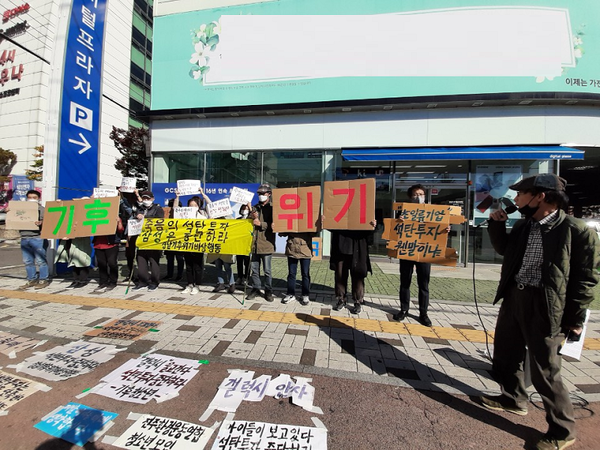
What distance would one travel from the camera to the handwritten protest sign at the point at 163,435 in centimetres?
182

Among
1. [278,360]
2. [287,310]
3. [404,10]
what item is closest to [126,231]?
[287,310]

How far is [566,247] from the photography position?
1.93 metres

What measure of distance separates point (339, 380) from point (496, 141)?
945cm

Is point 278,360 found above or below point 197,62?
below

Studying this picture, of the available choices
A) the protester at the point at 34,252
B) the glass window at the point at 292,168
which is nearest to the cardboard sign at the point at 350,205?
the glass window at the point at 292,168

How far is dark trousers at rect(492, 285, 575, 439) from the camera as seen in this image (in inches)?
75.5

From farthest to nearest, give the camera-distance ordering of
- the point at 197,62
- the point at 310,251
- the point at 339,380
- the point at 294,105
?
the point at 197,62, the point at 294,105, the point at 310,251, the point at 339,380

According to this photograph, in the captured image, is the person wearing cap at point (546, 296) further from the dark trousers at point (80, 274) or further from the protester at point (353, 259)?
the dark trousers at point (80, 274)

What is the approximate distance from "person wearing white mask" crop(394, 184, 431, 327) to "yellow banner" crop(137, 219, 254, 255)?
2.71 m

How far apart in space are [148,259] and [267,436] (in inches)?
191

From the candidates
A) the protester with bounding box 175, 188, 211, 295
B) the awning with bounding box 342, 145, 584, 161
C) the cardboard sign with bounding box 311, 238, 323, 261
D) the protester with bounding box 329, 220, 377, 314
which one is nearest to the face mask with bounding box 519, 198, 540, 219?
the protester with bounding box 329, 220, 377, 314

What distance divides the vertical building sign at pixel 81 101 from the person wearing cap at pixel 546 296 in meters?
8.41

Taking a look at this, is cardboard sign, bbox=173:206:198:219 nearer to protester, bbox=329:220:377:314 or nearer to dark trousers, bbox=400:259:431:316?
protester, bbox=329:220:377:314

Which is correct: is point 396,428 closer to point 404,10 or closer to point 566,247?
point 566,247
